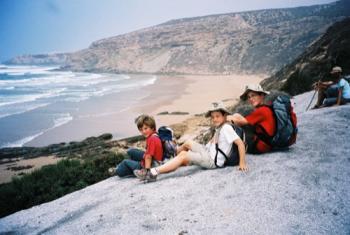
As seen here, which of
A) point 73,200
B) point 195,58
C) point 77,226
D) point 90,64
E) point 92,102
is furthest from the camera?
point 90,64

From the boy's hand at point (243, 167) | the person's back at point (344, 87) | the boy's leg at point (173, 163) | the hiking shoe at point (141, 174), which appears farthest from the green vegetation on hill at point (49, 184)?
the person's back at point (344, 87)

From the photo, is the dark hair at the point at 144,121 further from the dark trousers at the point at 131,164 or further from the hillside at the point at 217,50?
the hillside at the point at 217,50

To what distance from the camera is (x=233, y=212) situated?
4.30 meters

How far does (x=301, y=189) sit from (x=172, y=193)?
6.24 ft

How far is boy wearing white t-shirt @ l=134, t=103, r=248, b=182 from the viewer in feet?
17.2

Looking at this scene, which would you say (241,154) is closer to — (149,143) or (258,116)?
(258,116)

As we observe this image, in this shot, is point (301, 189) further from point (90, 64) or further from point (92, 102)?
point (90, 64)

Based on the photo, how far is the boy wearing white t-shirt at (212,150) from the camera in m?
5.24

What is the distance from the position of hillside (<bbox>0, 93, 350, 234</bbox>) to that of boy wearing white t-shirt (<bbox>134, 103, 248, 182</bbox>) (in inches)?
6.5

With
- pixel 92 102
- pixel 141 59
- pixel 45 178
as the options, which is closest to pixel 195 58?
pixel 141 59

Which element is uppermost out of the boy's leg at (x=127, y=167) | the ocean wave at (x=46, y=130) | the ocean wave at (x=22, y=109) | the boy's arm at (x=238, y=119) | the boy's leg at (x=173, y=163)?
the boy's arm at (x=238, y=119)

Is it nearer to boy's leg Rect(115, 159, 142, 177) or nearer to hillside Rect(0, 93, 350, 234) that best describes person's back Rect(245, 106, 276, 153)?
hillside Rect(0, 93, 350, 234)

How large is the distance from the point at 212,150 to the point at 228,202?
1.29m

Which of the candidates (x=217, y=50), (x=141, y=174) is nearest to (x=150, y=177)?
(x=141, y=174)
